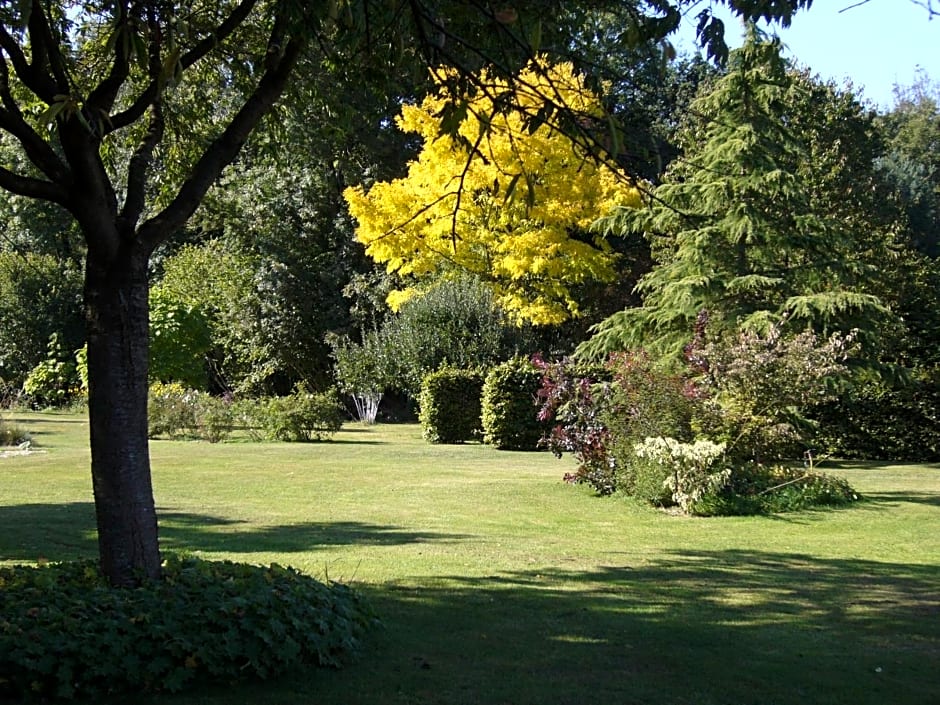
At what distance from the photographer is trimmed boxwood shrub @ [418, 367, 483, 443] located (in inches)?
934

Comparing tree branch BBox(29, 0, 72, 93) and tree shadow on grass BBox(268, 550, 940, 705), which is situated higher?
tree branch BBox(29, 0, 72, 93)

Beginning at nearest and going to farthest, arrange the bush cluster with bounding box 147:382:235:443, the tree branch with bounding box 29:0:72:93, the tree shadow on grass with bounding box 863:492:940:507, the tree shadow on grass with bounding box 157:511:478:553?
the tree branch with bounding box 29:0:72:93
the tree shadow on grass with bounding box 157:511:478:553
the tree shadow on grass with bounding box 863:492:940:507
the bush cluster with bounding box 147:382:235:443

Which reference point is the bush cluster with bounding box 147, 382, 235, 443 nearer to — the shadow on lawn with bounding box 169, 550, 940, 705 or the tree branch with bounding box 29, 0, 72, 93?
the shadow on lawn with bounding box 169, 550, 940, 705

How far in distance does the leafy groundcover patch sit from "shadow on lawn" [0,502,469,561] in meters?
3.12

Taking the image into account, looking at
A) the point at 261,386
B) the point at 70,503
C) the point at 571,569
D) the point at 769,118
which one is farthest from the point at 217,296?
the point at 571,569

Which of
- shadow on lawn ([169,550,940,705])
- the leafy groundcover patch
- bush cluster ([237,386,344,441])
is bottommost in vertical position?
shadow on lawn ([169,550,940,705])

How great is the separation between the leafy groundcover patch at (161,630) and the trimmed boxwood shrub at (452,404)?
1760 centimetres

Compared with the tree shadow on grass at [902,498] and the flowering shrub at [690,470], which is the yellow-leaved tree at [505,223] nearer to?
the tree shadow on grass at [902,498]

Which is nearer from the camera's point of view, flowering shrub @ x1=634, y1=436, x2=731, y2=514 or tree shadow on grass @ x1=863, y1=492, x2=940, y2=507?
flowering shrub @ x1=634, y1=436, x2=731, y2=514

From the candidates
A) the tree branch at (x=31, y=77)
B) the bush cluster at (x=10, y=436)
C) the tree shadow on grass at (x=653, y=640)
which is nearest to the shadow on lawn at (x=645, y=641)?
the tree shadow on grass at (x=653, y=640)

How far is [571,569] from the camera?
880 centimetres

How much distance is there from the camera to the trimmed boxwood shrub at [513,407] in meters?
22.2

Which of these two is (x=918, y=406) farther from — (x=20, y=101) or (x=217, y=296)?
(x=217, y=296)

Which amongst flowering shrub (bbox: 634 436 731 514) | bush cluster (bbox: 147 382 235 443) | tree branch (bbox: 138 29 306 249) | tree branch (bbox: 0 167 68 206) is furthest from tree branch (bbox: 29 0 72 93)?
bush cluster (bbox: 147 382 235 443)
